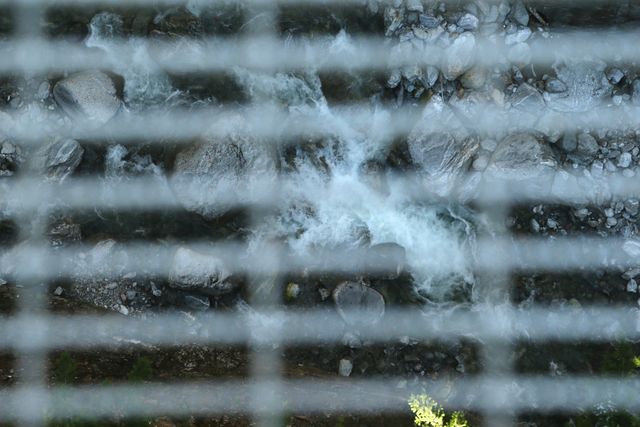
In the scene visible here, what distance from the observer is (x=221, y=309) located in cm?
368

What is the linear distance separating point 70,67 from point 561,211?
3130 mm

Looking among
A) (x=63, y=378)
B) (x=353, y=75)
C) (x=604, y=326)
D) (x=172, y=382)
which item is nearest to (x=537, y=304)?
(x=604, y=326)

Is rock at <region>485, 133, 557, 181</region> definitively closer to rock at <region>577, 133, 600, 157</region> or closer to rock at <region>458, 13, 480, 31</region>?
rock at <region>577, 133, 600, 157</region>

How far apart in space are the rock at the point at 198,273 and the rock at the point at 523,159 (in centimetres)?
176

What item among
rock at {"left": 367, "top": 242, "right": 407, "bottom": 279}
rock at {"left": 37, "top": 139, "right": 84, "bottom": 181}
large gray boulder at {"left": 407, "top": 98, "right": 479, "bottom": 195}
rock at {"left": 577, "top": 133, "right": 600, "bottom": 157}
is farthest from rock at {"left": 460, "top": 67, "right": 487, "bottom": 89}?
rock at {"left": 37, "top": 139, "right": 84, "bottom": 181}

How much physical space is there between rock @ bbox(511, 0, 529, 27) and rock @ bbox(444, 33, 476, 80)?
30cm

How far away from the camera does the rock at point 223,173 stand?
11.8 feet

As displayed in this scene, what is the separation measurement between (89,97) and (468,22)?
232cm

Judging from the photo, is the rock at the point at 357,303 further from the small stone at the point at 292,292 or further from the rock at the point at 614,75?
the rock at the point at 614,75

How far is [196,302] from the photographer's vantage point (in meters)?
3.65

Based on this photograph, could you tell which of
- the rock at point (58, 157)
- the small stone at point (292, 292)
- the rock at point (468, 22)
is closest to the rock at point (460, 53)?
the rock at point (468, 22)

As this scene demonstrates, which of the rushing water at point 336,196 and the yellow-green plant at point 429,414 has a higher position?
the rushing water at point 336,196

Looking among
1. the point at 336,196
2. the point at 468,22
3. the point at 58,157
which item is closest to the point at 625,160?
the point at 468,22

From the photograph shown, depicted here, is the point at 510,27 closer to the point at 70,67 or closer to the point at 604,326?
the point at 604,326
